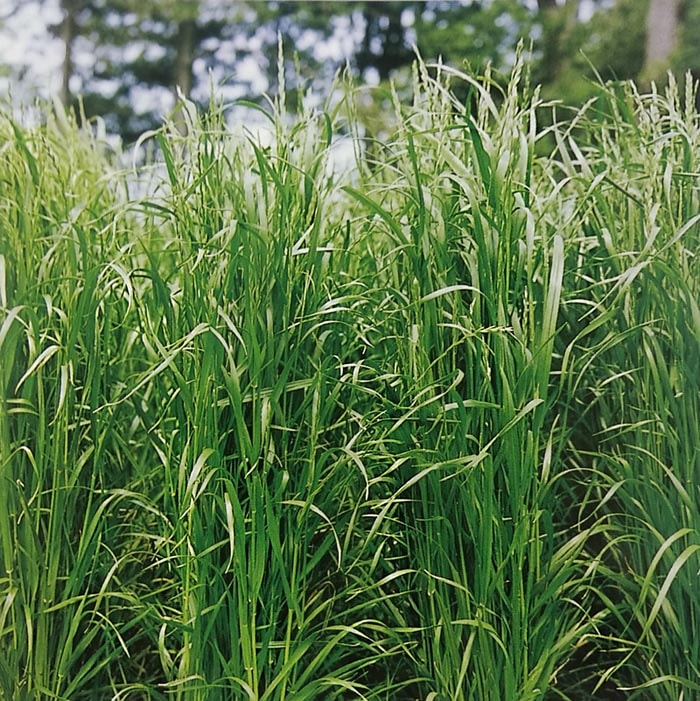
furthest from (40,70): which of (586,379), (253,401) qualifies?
(586,379)

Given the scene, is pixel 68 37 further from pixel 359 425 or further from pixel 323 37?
pixel 359 425

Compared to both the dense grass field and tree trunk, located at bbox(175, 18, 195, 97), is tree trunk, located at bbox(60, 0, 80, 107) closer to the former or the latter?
tree trunk, located at bbox(175, 18, 195, 97)

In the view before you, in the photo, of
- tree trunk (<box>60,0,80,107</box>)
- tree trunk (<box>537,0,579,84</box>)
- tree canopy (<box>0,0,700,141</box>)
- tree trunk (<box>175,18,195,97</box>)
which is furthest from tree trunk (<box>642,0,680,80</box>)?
tree trunk (<box>60,0,80,107</box>)

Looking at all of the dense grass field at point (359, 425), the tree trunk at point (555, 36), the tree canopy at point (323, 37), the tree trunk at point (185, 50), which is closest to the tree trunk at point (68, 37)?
the tree canopy at point (323, 37)

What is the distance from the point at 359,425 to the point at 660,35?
168 centimetres

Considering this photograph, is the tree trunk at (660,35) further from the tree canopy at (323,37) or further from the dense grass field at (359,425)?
the dense grass field at (359,425)

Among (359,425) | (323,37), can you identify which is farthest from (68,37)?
(359,425)

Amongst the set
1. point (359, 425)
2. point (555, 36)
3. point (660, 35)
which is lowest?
point (359, 425)

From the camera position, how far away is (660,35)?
6.29 ft

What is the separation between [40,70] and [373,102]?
103 cm

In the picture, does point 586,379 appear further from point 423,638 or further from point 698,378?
point 423,638

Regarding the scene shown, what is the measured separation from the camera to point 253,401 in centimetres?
78

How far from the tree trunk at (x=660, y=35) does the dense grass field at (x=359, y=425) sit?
33.7 inches

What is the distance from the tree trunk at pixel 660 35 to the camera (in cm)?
166
